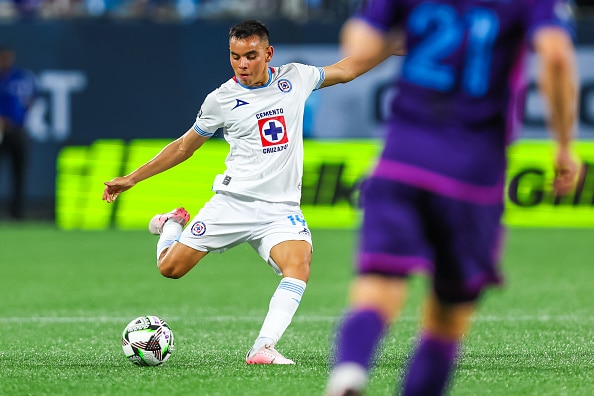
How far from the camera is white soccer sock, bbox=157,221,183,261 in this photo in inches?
276

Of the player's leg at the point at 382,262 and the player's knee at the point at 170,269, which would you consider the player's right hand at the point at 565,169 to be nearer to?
the player's leg at the point at 382,262

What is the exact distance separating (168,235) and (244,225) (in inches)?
23.1

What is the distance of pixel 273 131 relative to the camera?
6738mm

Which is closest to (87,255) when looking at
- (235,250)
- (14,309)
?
(235,250)

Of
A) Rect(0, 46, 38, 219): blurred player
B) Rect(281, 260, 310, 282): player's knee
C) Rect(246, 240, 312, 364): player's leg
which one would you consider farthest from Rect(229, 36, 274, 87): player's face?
Rect(0, 46, 38, 219): blurred player

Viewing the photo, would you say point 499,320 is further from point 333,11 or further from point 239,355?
point 333,11

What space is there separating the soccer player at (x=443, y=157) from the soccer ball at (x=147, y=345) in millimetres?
2642

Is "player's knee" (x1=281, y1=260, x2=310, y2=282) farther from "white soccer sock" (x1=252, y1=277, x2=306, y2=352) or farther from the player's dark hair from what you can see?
the player's dark hair

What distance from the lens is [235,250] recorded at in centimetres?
1504

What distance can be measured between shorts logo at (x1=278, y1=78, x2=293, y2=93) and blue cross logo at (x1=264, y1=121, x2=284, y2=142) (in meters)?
0.21

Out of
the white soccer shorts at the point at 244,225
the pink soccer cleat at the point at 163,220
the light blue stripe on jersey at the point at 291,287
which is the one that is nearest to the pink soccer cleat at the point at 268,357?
the light blue stripe on jersey at the point at 291,287

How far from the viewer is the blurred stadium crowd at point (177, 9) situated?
18062 millimetres

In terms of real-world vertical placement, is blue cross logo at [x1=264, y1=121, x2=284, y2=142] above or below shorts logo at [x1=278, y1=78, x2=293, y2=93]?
below

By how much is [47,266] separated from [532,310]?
562 centimetres
